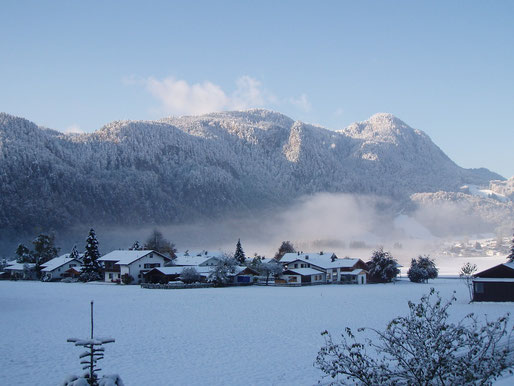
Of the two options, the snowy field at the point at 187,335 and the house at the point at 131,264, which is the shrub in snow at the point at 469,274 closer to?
the snowy field at the point at 187,335

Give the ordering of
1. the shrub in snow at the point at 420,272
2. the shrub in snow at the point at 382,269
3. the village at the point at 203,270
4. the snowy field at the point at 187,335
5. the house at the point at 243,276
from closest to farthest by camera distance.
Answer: the snowy field at the point at 187,335
the village at the point at 203,270
the house at the point at 243,276
the shrub in snow at the point at 420,272
the shrub in snow at the point at 382,269

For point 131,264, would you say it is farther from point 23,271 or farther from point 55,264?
point 23,271

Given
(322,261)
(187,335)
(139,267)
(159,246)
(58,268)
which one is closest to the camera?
(187,335)

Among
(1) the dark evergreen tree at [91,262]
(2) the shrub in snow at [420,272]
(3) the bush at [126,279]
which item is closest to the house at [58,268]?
(1) the dark evergreen tree at [91,262]

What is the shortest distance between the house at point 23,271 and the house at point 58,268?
3.20 m

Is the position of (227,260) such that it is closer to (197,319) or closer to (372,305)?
(372,305)

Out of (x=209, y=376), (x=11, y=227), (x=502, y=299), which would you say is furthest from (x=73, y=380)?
(x=11, y=227)

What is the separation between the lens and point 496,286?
43.5 meters

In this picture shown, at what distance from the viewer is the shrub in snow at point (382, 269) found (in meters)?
83.8

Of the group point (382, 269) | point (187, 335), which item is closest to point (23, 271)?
point (382, 269)

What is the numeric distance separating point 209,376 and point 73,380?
7.74 m

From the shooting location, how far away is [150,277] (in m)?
72.8

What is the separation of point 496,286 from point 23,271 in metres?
83.1

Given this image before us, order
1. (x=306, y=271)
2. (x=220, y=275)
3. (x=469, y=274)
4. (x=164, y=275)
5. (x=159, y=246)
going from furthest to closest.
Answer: (x=159, y=246) < (x=306, y=271) < (x=164, y=275) < (x=469, y=274) < (x=220, y=275)
